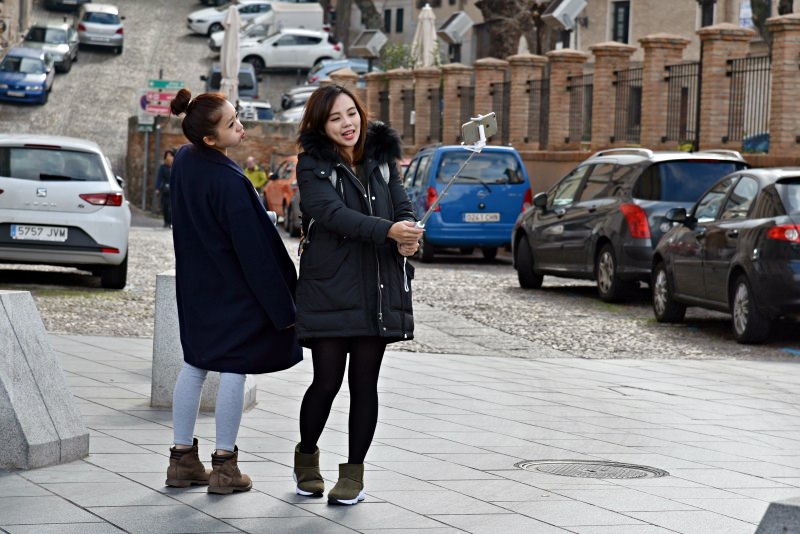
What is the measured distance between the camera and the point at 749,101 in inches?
1011

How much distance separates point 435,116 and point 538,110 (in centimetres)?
847

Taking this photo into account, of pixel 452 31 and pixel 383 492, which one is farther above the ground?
pixel 452 31

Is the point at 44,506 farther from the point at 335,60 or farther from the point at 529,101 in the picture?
the point at 335,60

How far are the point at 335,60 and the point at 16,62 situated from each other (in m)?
16.2

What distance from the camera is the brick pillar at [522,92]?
36.1 metres

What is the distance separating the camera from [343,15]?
85188mm

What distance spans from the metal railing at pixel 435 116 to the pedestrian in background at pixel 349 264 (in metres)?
36.7

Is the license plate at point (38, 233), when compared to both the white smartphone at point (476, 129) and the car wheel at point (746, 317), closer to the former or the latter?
the car wheel at point (746, 317)

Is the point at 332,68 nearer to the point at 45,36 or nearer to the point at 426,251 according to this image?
the point at 45,36

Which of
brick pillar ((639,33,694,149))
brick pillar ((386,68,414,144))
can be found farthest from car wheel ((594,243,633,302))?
brick pillar ((386,68,414,144))

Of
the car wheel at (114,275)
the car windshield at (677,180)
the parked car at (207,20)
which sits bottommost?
the car wheel at (114,275)

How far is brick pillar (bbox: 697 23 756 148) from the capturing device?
1031 inches

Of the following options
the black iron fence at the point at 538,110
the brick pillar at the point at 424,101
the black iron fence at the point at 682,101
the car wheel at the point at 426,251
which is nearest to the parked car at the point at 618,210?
the car wheel at the point at 426,251

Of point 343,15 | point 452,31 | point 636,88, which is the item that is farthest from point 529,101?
point 343,15
